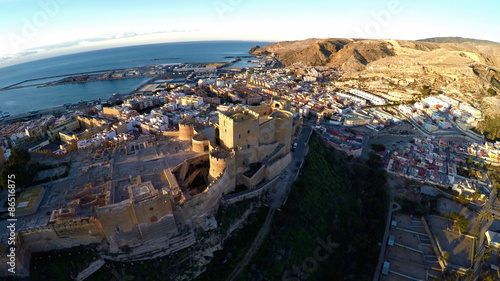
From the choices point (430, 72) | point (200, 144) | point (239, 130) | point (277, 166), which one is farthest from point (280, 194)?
point (430, 72)

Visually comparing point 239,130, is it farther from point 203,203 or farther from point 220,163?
point 203,203

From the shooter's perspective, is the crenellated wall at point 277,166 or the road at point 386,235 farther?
the crenellated wall at point 277,166

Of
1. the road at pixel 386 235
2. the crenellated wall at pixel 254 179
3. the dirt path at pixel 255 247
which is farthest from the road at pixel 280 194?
the road at pixel 386 235

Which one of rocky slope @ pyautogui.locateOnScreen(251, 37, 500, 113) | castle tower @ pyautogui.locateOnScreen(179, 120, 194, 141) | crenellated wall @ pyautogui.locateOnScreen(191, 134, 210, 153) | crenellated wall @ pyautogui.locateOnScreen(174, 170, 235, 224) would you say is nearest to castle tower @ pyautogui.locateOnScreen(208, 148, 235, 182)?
crenellated wall @ pyautogui.locateOnScreen(174, 170, 235, 224)

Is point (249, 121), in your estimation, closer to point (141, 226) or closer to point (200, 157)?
point (200, 157)

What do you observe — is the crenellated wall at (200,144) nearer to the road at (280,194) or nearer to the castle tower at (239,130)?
the castle tower at (239,130)

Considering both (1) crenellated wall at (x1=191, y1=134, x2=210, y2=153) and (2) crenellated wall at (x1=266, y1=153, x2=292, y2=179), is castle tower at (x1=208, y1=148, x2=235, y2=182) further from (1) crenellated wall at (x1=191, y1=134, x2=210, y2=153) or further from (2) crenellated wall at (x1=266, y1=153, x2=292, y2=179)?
(2) crenellated wall at (x1=266, y1=153, x2=292, y2=179)
